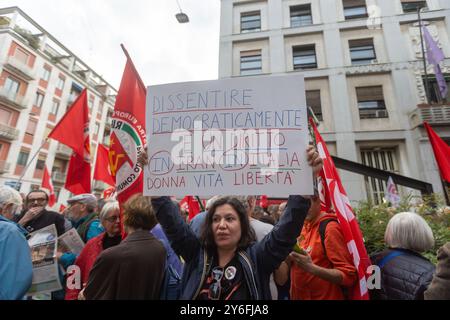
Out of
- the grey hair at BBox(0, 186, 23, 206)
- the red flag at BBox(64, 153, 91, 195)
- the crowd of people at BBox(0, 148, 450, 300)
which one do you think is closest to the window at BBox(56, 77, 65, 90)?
the red flag at BBox(64, 153, 91, 195)

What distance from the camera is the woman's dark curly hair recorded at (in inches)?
69.0

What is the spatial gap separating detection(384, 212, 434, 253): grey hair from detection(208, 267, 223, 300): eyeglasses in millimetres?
1400

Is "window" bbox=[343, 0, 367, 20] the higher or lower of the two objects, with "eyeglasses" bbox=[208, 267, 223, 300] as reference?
higher

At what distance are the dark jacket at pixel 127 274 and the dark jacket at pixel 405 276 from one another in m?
1.67

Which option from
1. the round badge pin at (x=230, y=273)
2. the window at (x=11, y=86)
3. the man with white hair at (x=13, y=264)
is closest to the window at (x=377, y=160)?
the round badge pin at (x=230, y=273)

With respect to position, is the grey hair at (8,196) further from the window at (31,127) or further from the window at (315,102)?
the window at (31,127)

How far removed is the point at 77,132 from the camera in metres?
5.09

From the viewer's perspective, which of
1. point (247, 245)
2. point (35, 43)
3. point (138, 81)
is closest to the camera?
point (247, 245)

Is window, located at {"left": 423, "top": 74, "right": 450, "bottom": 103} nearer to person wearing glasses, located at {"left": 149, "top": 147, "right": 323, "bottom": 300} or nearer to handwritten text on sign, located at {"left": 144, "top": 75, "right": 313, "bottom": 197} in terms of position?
handwritten text on sign, located at {"left": 144, "top": 75, "right": 313, "bottom": 197}

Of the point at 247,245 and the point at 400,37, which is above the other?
the point at 400,37

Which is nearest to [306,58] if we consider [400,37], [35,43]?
[400,37]

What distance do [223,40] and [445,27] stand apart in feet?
36.1
